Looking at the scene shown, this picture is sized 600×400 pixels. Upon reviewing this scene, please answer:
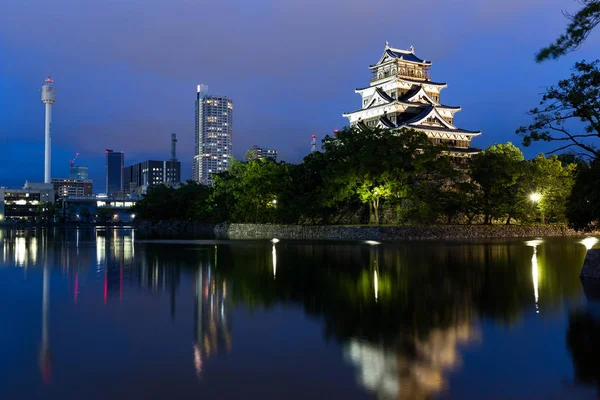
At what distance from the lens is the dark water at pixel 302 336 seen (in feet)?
24.7

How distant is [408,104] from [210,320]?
59052mm

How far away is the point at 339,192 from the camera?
50156 millimetres

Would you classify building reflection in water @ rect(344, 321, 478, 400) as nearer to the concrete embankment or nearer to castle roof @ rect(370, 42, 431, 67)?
the concrete embankment

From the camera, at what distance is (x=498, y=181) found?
50344 mm

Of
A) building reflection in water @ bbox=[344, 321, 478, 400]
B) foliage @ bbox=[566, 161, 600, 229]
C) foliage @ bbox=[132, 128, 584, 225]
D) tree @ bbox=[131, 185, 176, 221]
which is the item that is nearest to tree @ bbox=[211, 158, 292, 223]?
foliage @ bbox=[132, 128, 584, 225]

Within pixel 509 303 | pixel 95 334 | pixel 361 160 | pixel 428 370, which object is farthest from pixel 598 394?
pixel 361 160

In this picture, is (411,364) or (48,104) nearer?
(411,364)

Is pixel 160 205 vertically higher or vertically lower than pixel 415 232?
higher

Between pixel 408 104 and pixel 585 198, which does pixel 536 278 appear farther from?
pixel 408 104

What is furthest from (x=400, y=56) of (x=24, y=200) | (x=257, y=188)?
(x=24, y=200)

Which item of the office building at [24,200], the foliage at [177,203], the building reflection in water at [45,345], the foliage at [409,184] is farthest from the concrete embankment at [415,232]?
the office building at [24,200]

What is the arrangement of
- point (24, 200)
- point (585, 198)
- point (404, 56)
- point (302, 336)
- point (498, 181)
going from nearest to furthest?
point (302, 336)
point (585, 198)
point (498, 181)
point (404, 56)
point (24, 200)

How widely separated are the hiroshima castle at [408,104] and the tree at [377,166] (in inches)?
533

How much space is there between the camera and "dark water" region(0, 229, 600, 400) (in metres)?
7.54
